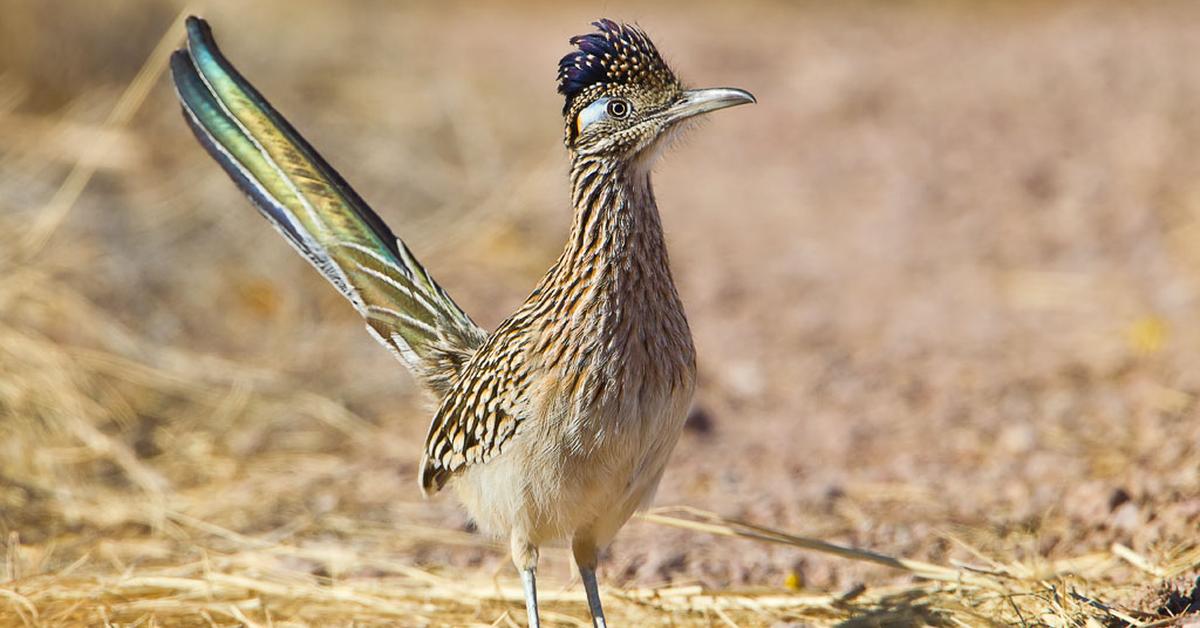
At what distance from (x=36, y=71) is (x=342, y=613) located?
5500 millimetres

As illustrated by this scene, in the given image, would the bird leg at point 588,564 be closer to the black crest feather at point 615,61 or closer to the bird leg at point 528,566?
the bird leg at point 528,566

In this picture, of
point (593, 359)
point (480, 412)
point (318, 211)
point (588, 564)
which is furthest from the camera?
point (318, 211)

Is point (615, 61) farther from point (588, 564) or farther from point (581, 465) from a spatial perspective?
point (588, 564)

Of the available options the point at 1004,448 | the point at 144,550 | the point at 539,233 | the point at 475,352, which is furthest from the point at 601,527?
the point at 539,233

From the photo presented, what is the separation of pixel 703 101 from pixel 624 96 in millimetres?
210

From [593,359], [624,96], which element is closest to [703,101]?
[624,96]

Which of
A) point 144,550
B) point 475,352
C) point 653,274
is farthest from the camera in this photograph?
point 144,550

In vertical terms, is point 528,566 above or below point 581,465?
below

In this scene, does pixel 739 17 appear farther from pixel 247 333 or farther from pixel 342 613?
pixel 342 613

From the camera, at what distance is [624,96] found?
3.72m

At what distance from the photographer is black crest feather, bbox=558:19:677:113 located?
12.2 feet

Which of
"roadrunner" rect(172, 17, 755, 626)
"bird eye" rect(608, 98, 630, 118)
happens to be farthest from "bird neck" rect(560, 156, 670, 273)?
"bird eye" rect(608, 98, 630, 118)

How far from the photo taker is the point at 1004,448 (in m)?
5.78

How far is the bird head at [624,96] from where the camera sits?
369 centimetres
